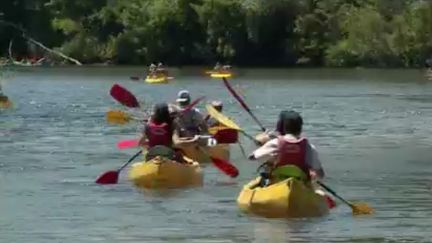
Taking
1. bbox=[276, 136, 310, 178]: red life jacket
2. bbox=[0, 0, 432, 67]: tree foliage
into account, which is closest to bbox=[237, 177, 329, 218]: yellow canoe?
bbox=[276, 136, 310, 178]: red life jacket

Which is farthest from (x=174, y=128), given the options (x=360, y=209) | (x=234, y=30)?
(x=234, y=30)

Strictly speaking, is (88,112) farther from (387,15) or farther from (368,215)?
(387,15)

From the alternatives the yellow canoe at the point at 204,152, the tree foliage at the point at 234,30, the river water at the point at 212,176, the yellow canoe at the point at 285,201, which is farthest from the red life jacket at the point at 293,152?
the tree foliage at the point at 234,30

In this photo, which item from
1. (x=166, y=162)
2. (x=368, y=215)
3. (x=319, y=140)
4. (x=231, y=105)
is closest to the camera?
(x=368, y=215)

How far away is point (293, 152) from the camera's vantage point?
16438mm

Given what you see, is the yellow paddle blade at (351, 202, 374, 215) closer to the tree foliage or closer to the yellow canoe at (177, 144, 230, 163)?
the yellow canoe at (177, 144, 230, 163)

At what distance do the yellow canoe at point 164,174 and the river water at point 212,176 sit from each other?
0.68 feet

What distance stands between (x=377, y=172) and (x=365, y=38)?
183 ft

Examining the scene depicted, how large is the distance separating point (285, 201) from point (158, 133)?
3.54 m

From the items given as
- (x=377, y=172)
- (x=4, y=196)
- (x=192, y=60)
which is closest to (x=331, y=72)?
(x=192, y=60)

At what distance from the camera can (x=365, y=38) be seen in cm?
8012

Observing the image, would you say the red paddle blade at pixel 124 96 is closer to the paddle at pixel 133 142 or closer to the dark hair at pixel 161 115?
the paddle at pixel 133 142

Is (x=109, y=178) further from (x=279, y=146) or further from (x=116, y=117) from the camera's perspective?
(x=279, y=146)

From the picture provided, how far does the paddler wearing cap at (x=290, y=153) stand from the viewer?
16375 mm
